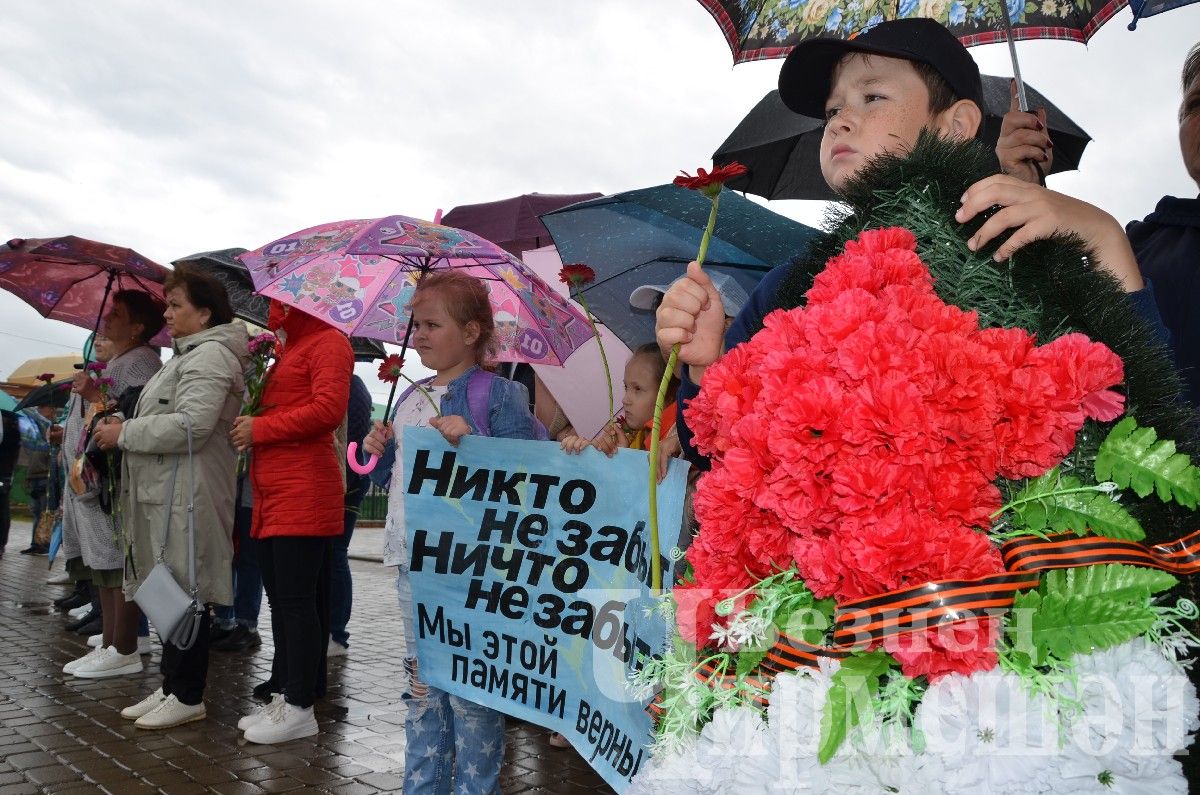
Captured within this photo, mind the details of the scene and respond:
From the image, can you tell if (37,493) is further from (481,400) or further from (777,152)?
(481,400)

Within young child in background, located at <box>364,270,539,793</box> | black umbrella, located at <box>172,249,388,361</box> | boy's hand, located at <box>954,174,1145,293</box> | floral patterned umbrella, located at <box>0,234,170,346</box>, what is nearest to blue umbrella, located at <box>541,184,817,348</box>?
young child in background, located at <box>364,270,539,793</box>

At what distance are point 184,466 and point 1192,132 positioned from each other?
436cm

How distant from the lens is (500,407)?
358cm

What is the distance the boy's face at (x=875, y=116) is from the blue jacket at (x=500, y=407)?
1971 mm

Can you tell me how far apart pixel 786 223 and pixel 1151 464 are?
8.47 ft

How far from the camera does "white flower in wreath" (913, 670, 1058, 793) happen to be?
3.47 ft

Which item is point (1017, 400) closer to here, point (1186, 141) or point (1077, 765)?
point (1077, 765)

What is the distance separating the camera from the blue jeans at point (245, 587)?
689 centimetres

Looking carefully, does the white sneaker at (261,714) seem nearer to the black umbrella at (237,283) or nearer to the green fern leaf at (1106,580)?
the black umbrella at (237,283)

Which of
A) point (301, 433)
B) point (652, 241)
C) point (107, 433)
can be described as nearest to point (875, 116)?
point (652, 241)

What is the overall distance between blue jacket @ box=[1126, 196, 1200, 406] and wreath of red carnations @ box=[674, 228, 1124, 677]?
65cm

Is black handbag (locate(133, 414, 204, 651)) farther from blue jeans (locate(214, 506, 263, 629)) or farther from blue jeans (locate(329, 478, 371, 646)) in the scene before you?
blue jeans (locate(214, 506, 263, 629))

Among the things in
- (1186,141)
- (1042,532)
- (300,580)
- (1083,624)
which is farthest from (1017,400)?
(300,580)

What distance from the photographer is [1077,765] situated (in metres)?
1.07
